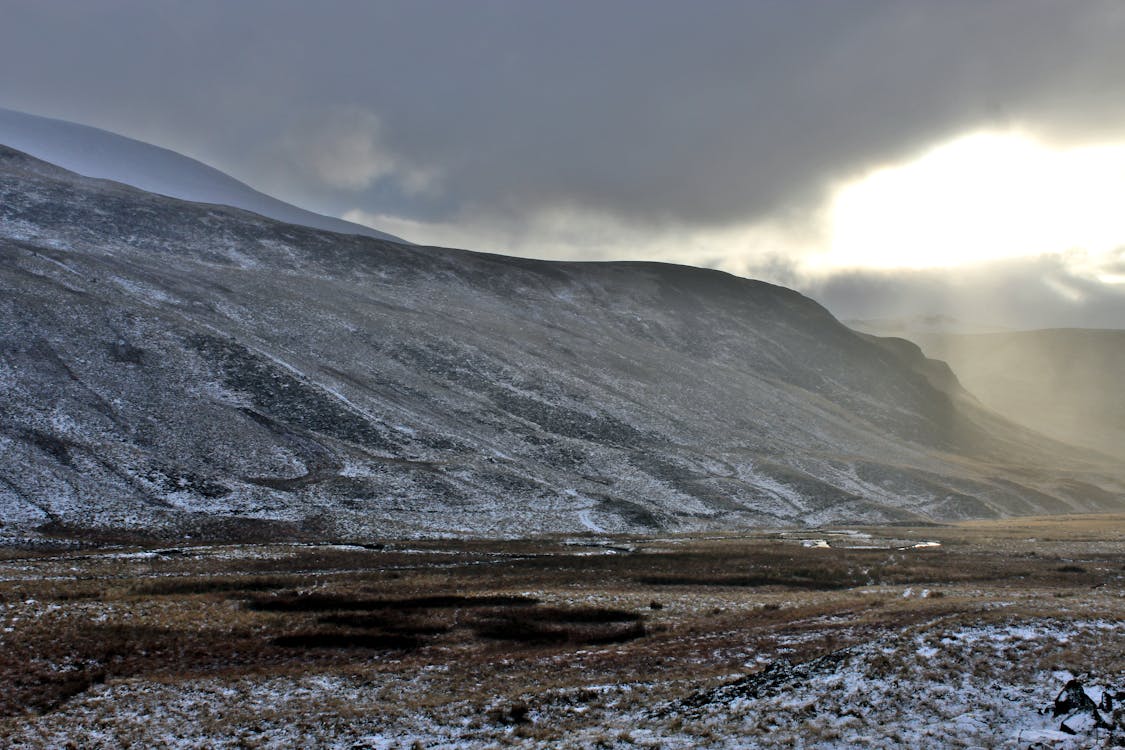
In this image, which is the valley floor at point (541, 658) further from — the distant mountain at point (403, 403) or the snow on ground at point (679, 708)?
the distant mountain at point (403, 403)

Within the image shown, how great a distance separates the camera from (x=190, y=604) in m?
25.5

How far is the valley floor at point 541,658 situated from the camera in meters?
15.1

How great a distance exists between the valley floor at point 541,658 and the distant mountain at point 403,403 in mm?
20048

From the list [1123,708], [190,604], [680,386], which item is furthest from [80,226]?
[1123,708]

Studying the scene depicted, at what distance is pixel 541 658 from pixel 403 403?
197 ft

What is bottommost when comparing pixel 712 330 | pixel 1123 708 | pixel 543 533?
pixel 543 533

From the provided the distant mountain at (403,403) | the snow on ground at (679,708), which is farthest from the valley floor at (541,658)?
the distant mountain at (403,403)

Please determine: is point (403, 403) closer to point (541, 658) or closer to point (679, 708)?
point (541, 658)

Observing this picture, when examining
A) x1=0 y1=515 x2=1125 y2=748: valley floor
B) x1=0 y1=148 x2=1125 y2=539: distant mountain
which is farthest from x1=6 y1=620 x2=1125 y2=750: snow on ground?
x1=0 y1=148 x2=1125 y2=539: distant mountain

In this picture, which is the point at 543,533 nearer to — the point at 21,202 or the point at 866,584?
the point at 866,584

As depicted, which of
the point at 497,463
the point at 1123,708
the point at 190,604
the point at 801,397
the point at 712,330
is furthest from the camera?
the point at 712,330

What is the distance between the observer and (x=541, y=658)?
20.9m

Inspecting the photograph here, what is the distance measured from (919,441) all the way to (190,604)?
128312mm

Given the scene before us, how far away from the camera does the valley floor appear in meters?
15.1
